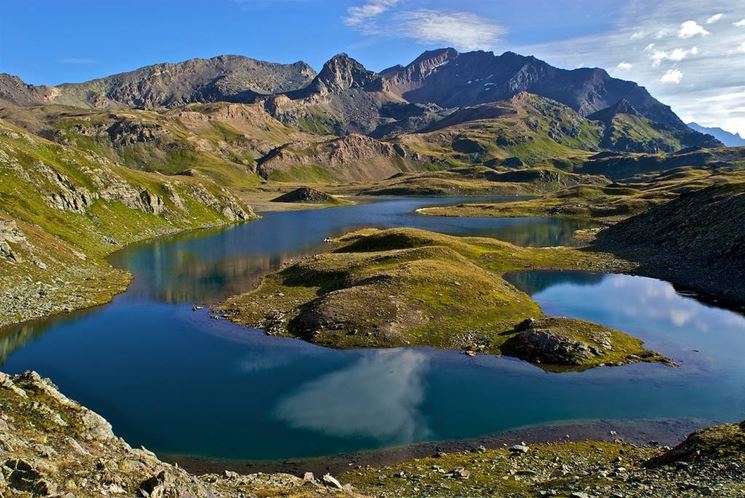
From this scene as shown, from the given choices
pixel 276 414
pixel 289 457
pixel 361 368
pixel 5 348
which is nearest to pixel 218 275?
pixel 5 348

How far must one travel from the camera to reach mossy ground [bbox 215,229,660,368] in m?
69.3

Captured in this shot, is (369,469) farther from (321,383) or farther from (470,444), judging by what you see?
(321,383)

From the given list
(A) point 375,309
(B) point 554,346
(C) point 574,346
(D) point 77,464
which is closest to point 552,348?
(B) point 554,346

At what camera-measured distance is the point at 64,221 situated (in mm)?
131375

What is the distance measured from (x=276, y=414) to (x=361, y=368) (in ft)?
45.0

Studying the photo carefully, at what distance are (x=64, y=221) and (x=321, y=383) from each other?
103731 millimetres

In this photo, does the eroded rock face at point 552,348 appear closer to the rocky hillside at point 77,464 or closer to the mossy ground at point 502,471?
the mossy ground at point 502,471

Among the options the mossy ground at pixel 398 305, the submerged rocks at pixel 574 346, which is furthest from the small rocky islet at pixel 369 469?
the mossy ground at pixel 398 305

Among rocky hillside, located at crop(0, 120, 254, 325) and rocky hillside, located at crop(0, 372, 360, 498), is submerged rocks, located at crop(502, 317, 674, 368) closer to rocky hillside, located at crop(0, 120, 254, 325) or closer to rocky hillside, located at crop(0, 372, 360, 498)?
rocky hillside, located at crop(0, 372, 360, 498)

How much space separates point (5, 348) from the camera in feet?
212

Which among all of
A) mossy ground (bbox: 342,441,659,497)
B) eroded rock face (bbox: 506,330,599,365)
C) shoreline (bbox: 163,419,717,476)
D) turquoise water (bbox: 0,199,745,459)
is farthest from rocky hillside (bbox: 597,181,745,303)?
mossy ground (bbox: 342,441,659,497)

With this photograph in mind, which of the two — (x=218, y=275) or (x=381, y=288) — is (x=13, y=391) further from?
(x=218, y=275)

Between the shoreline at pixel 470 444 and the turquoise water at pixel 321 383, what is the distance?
107 cm

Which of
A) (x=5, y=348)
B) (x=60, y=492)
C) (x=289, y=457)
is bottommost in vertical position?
(x=289, y=457)
